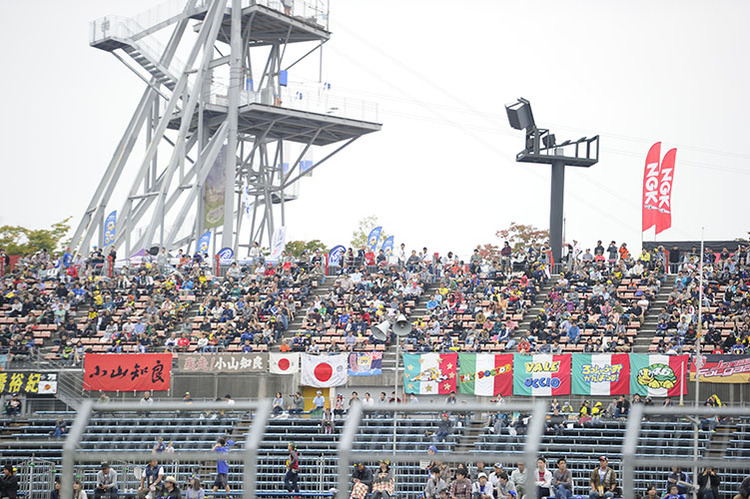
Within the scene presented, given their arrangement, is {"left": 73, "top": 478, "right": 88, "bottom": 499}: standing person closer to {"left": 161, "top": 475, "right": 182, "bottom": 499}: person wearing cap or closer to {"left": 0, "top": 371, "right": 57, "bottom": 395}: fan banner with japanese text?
{"left": 161, "top": 475, "right": 182, "bottom": 499}: person wearing cap

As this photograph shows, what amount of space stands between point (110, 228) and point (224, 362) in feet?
68.1

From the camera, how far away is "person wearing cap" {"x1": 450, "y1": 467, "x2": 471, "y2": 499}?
460 inches

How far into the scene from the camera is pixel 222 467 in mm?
12234

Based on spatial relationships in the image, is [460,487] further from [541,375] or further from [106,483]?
[541,375]

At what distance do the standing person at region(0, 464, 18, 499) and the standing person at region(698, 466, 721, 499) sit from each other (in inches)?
492

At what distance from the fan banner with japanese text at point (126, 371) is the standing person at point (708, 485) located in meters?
22.4

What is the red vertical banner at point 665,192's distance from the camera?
40906 millimetres

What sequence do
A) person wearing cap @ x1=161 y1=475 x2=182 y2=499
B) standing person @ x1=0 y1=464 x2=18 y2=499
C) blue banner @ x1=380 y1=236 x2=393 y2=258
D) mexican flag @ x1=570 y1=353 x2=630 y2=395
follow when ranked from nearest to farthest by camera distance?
person wearing cap @ x1=161 y1=475 x2=182 y2=499 → standing person @ x1=0 y1=464 x2=18 y2=499 → mexican flag @ x1=570 y1=353 x2=630 y2=395 → blue banner @ x1=380 y1=236 x2=393 y2=258

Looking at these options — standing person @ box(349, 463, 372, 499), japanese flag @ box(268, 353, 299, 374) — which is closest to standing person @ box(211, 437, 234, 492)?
standing person @ box(349, 463, 372, 499)

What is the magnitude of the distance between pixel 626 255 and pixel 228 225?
2161cm

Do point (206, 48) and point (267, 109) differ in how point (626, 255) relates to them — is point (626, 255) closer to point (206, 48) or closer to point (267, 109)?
point (267, 109)

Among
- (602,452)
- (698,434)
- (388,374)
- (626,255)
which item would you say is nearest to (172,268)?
(388,374)

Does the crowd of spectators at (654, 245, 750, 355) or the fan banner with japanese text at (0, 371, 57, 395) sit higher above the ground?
the crowd of spectators at (654, 245, 750, 355)

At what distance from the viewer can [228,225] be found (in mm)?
52688
